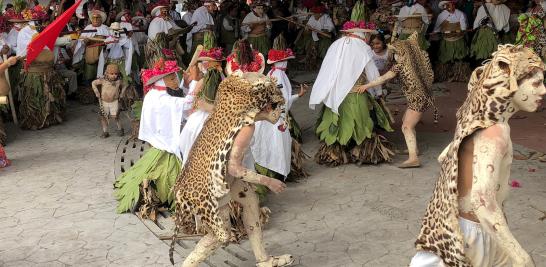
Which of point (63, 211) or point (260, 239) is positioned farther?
point (63, 211)

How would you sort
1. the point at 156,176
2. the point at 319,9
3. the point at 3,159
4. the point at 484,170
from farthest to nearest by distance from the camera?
1. the point at 319,9
2. the point at 3,159
3. the point at 156,176
4. the point at 484,170

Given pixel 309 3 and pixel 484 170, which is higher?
pixel 309 3

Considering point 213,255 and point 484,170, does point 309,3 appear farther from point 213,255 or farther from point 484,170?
point 484,170

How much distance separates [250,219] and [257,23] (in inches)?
327

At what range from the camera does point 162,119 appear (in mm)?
5840

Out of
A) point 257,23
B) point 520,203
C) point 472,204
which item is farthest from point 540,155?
point 257,23

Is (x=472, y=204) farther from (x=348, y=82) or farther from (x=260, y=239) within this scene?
(x=348, y=82)

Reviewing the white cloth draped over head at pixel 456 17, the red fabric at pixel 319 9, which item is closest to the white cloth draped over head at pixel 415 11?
the white cloth draped over head at pixel 456 17

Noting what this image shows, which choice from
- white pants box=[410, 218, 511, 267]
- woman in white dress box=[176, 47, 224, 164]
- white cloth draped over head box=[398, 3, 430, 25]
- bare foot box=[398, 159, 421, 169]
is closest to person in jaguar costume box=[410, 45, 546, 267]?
white pants box=[410, 218, 511, 267]

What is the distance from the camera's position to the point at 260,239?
4.87 metres

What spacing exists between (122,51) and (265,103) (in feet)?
22.8

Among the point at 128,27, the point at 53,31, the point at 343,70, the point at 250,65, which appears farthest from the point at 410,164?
the point at 128,27

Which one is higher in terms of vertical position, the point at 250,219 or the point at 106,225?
the point at 250,219

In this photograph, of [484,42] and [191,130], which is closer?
[191,130]
